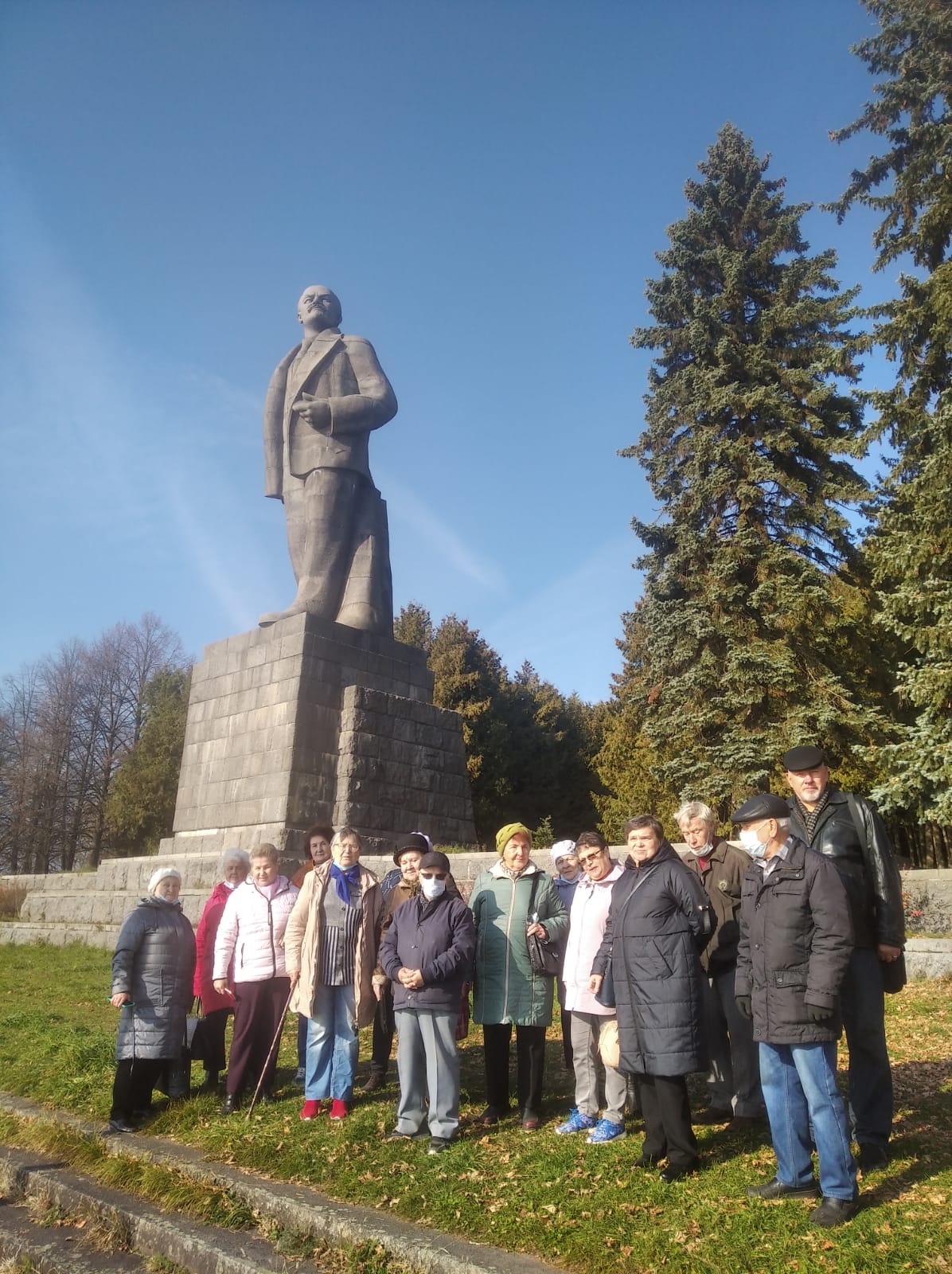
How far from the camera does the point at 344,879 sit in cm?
561

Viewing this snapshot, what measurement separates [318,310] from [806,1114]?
13.5 meters

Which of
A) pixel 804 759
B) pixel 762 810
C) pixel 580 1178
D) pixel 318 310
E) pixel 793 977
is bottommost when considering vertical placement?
pixel 580 1178

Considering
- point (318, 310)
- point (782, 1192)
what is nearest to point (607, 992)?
point (782, 1192)

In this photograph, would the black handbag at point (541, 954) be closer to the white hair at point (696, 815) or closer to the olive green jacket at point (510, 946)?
the olive green jacket at point (510, 946)

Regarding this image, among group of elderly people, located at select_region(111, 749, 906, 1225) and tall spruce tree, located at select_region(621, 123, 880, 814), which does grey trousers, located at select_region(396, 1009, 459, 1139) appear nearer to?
group of elderly people, located at select_region(111, 749, 906, 1225)

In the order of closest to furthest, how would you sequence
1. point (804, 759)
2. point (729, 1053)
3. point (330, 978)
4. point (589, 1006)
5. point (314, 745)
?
point (804, 759) < point (589, 1006) < point (729, 1053) < point (330, 978) < point (314, 745)

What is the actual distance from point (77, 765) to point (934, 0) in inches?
1372

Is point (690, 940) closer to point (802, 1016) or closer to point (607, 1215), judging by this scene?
point (802, 1016)

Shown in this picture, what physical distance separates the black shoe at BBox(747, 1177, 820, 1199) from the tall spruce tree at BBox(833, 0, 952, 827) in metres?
10.0

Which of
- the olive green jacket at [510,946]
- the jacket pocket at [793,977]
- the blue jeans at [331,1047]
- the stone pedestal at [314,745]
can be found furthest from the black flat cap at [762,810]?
the stone pedestal at [314,745]

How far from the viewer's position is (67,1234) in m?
4.27

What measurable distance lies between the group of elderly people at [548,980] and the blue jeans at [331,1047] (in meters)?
0.01

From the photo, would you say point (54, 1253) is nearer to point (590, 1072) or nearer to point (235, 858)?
point (235, 858)

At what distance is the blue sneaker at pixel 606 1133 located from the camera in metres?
4.58
